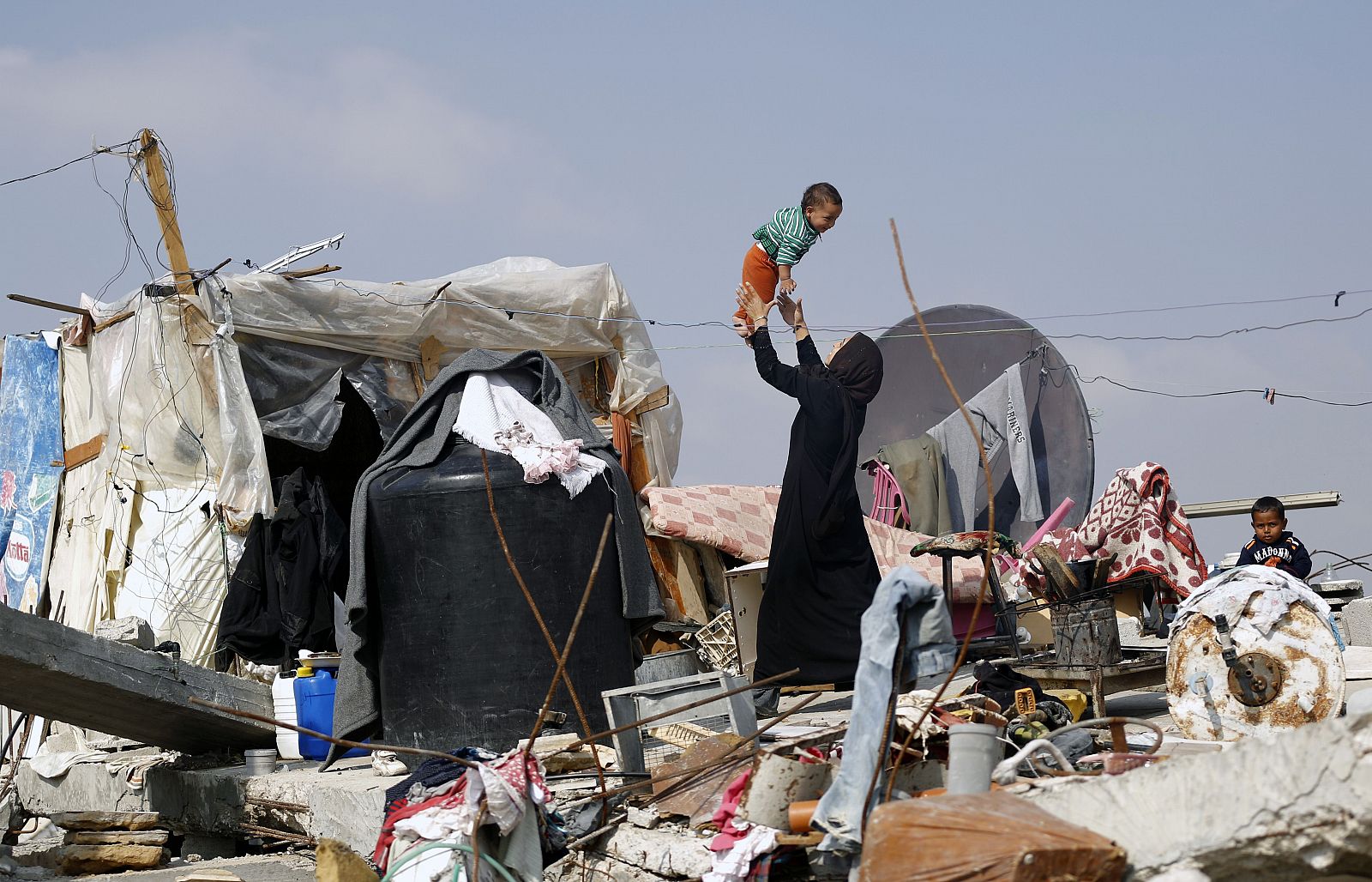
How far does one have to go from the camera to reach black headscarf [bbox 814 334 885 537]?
7297 mm

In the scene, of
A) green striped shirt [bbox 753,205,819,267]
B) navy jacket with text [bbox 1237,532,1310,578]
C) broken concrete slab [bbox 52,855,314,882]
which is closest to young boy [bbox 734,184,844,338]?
green striped shirt [bbox 753,205,819,267]

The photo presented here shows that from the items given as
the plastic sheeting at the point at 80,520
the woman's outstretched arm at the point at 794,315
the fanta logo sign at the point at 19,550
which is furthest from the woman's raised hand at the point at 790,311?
the fanta logo sign at the point at 19,550

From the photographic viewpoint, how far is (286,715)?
6.62 meters

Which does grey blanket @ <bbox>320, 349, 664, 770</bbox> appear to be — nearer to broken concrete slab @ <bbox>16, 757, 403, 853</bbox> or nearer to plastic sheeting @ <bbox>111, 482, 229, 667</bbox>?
broken concrete slab @ <bbox>16, 757, 403, 853</bbox>

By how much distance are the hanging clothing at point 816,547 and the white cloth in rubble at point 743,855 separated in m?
3.60

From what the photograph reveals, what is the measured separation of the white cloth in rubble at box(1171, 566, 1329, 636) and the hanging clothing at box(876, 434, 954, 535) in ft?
21.1

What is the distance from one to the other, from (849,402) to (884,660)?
4161 mm

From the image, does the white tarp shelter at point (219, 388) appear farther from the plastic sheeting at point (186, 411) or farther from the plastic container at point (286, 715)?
the plastic container at point (286, 715)

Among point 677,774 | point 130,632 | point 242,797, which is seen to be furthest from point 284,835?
point 130,632

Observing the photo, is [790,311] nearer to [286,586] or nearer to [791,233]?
[791,233]

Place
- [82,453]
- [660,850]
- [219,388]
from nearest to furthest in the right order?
[660,850], [219,388], [82,453]

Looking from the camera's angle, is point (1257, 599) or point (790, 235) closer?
point (1257, 599)

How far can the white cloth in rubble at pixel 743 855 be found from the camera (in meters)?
3.56

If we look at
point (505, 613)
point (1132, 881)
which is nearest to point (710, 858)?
point (1132, 881)
